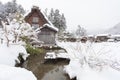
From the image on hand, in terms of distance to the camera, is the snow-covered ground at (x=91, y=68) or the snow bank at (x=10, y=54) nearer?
the snow-covered ground at (x=91, y=68)

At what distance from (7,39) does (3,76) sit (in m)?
6.14

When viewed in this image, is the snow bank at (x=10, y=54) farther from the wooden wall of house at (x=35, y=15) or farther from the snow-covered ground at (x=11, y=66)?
the wooden wall of house at (x=35, y=15)

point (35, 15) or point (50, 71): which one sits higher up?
point (35, 15)

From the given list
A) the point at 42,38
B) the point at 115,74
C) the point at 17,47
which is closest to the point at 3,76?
the point at 115,74

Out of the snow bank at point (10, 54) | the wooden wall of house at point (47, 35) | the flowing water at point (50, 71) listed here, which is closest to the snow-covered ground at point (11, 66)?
the snow bank at point (10, 54)

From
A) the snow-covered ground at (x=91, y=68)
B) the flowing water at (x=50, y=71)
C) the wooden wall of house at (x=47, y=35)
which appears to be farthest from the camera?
the wooden wall of house at (x=47, y=35)

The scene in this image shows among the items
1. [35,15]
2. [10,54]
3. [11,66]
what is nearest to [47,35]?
[35,15]

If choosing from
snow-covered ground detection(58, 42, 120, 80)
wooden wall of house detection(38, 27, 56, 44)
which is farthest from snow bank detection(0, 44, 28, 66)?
wooden wall of house detection(38, 27, 56, 44)

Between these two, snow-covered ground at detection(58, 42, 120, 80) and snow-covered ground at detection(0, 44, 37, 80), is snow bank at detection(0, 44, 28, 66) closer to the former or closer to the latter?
snow-covered ground at detection(0, 44, 37, 80)

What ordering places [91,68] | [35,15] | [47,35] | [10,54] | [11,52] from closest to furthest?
[91,68] < [10,54] < [11,52] < [47,35] < [35,15]

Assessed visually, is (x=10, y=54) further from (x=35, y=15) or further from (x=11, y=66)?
(x=35, y=15)

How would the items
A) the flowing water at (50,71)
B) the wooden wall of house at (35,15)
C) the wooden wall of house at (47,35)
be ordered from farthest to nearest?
the wooden wall of house at (35,15), the wooden wall of house at (47,35), the flowing water at (50,71)

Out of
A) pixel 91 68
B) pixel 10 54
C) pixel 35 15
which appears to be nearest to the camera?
pixel 91 68

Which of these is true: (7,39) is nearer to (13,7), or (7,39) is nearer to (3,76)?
(3,76)
